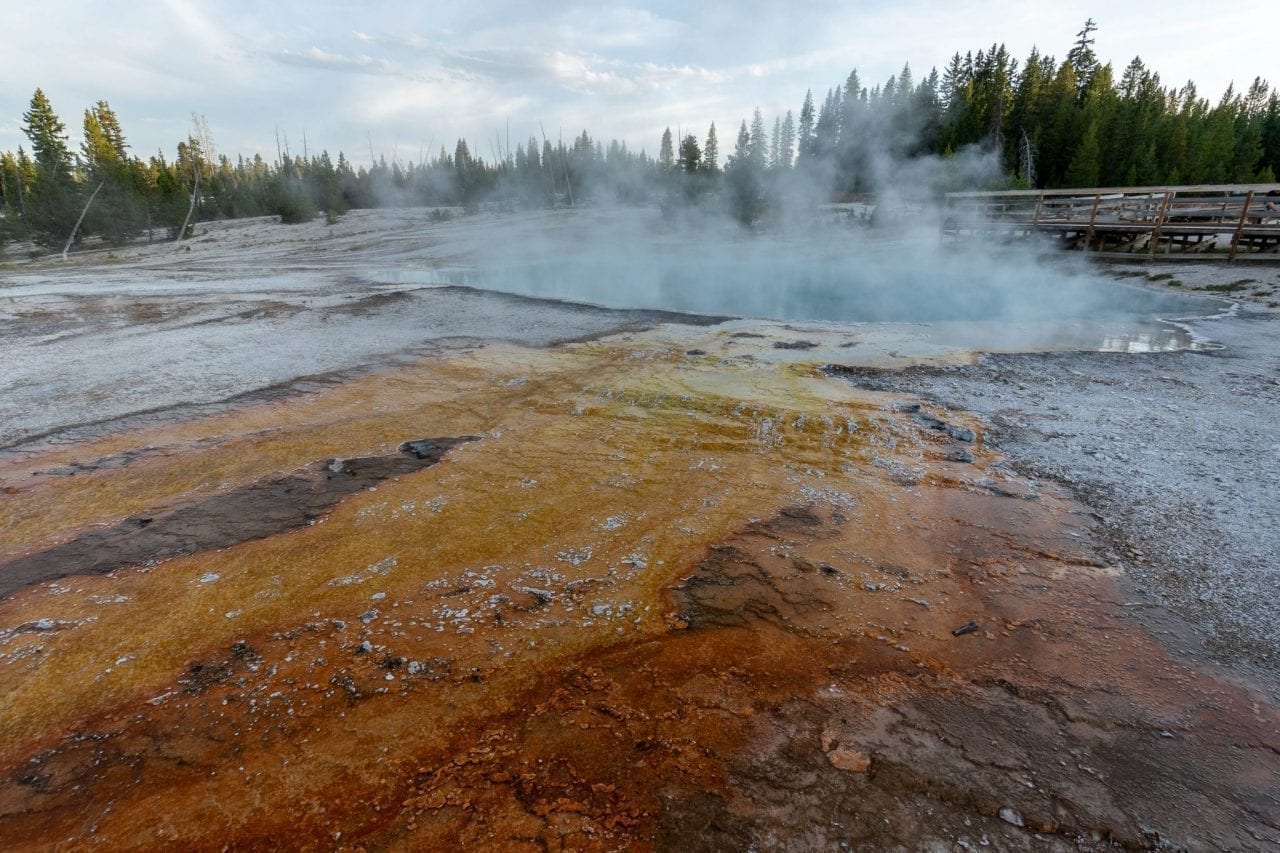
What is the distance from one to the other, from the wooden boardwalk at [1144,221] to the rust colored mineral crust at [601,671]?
16.5 meters

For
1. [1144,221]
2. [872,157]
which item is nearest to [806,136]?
[872,157]

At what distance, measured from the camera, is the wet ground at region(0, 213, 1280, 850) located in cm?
196

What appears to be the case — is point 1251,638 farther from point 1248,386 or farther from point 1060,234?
point 1060,234

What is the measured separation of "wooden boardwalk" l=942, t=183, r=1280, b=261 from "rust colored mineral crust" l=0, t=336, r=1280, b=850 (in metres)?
16.5

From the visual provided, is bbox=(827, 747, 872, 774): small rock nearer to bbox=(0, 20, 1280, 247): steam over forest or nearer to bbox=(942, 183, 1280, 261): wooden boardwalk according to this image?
bbox=(942, 183, 1280, 261): wooden boardwalk

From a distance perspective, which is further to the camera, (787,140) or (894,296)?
(787,140)

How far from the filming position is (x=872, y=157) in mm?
36688

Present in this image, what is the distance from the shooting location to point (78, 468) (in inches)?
176

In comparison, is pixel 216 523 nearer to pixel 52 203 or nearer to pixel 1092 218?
pixel 1092 218

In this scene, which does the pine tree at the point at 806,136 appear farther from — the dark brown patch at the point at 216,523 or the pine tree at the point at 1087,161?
the dark brown patch at the point at 216,523

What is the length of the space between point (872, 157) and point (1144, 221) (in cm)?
2346

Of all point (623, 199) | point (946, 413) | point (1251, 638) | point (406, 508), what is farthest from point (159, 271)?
point (623, 199)

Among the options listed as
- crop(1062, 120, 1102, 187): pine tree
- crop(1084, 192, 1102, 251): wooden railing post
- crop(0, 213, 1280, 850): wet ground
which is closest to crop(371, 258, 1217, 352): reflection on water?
crop(1084, 192, 1102, 251): wooden railing post

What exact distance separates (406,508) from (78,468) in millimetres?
2787
